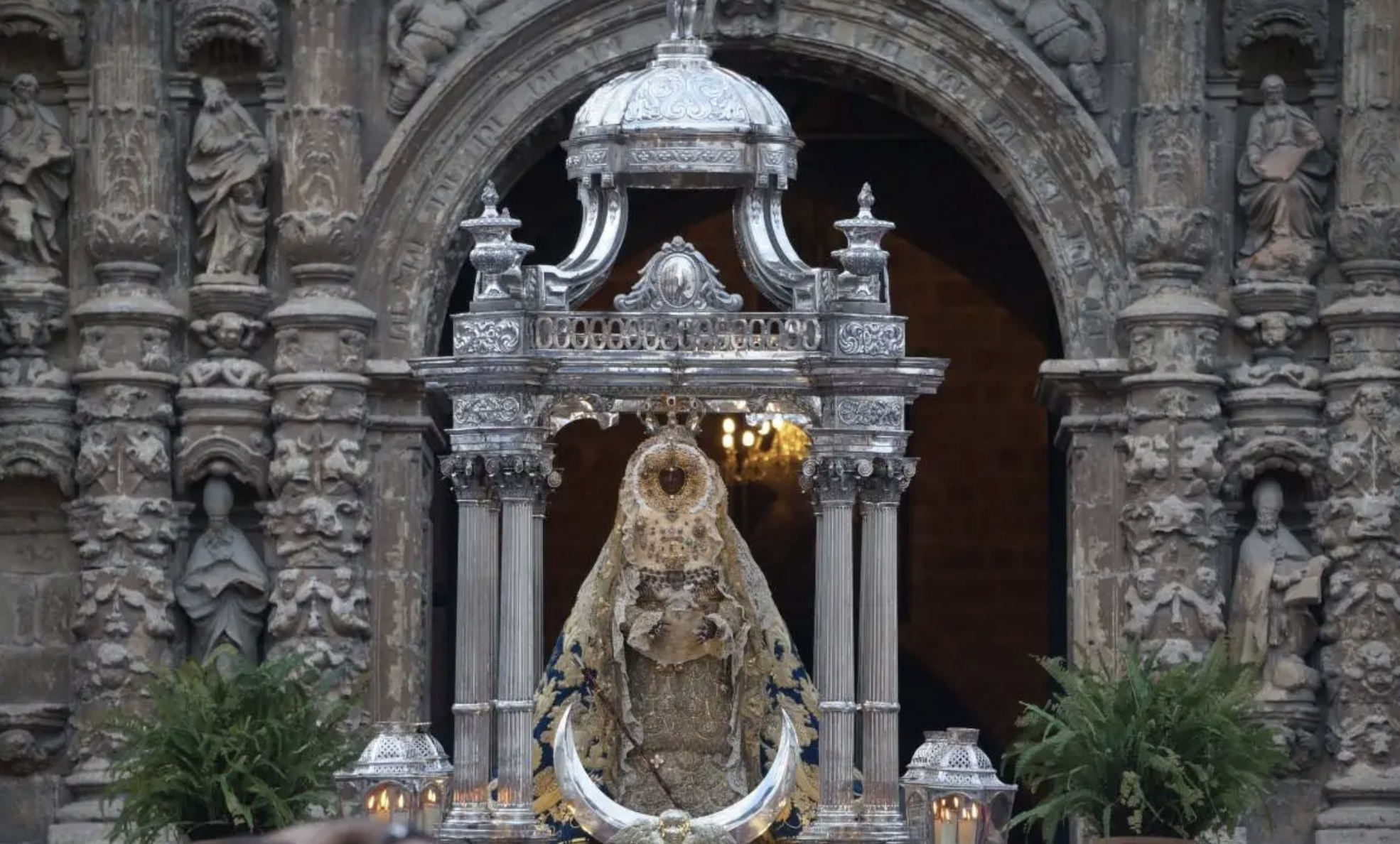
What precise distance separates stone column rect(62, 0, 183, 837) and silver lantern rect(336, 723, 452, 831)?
11.3 feet

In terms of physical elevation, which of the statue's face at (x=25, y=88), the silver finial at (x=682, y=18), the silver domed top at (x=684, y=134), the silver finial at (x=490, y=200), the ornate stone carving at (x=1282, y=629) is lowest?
the ornate stone carving at (x=1282, y=629)

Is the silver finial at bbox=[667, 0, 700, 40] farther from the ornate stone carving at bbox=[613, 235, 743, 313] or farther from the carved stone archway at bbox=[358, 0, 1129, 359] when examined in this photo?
the carved stone archway at bbox=[358, 0, 1129, 359]

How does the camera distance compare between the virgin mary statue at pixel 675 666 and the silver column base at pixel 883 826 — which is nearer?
the silver column base at pixel 883 826

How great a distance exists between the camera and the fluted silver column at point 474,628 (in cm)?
1989

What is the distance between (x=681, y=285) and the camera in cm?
2005

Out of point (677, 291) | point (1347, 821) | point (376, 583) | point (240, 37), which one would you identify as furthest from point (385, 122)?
point (1347, 821)

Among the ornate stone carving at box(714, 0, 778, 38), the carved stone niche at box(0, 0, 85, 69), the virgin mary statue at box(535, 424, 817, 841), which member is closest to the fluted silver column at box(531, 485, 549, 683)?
the virgin mary statue at box(535, 424, 817, 841)

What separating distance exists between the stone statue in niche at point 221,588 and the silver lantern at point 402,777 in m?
3.39

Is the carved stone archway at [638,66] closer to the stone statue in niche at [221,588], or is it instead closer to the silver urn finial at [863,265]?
the stone statue in niche at [221,588]

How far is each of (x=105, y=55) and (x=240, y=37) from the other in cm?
75

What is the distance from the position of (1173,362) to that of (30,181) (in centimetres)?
629

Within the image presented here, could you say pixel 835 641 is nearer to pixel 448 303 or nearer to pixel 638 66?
pixel 448 303

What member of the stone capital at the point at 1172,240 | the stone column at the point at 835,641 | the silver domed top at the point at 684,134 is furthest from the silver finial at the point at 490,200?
the stone capital at the point at 1172,240

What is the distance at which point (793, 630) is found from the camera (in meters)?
29.4
